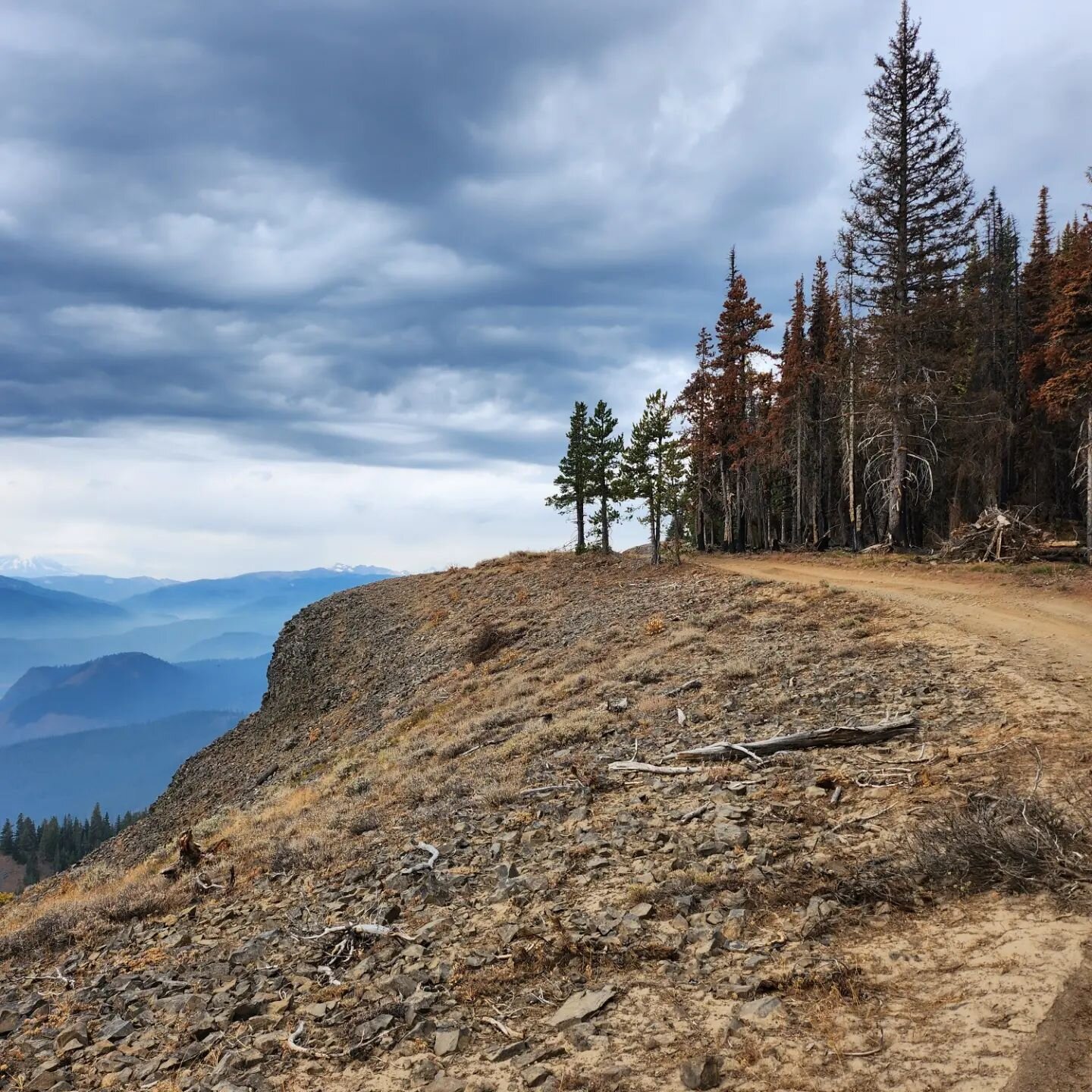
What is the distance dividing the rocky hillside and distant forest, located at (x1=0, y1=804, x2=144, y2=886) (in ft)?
486

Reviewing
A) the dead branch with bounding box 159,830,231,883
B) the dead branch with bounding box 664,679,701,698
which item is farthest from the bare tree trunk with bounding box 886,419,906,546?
the dead branch with bounding box 159,830,231,883

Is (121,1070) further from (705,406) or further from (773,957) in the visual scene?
(705,406)

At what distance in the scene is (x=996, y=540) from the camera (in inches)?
910

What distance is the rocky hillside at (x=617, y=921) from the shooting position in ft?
14.6

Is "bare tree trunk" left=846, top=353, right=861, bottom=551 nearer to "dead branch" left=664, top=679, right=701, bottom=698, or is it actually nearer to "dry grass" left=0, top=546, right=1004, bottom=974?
"dry grass" left=0, top=546, right=1004, bottom=974

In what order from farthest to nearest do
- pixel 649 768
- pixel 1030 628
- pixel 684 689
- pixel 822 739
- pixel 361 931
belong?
pixel 1030 628
pixel 684 689
pixel 649 768
pixel 822 739
pixel 361 931

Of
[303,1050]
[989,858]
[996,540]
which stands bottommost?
[303,1050]

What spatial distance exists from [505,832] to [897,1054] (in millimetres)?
5898

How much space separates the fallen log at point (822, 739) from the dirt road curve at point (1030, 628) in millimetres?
2151

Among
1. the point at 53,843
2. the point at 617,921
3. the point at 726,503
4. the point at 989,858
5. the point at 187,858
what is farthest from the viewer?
the point at 53,843

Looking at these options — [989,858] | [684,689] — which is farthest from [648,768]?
[989,858]

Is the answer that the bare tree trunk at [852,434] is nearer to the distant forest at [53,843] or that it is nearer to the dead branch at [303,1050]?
the dead branch at [303,1050]

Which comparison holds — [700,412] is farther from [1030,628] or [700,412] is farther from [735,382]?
[1030,628]

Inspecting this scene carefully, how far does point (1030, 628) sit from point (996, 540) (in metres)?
10.9
